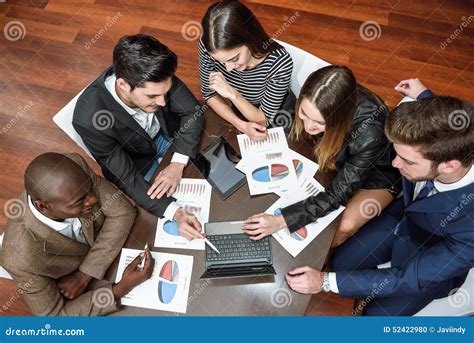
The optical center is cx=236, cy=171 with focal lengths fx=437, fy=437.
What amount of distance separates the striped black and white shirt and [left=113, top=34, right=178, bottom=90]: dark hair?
443mm

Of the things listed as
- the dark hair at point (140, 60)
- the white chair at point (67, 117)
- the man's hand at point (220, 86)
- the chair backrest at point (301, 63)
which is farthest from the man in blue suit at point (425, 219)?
the white chair at point (67, 117)

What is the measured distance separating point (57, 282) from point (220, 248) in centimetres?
78

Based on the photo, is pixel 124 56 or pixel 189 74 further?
pixel 189 74

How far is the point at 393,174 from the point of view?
2.44 m

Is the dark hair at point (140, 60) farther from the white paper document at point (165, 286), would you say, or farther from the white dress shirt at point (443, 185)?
the white dress shirt at point (443, 185)

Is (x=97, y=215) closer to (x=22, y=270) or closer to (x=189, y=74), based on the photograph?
(x=22, y=270)

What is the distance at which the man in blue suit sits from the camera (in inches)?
73.8

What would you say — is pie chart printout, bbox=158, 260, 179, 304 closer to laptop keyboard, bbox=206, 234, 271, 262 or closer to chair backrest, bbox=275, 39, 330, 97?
laptop keyboard, bbox=206, 234, 271, 262

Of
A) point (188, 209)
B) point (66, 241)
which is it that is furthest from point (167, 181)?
point (66, 241)

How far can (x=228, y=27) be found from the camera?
86.9 inches

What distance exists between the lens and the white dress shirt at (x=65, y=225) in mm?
1861

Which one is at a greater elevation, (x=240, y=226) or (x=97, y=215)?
(x=240, y=226)

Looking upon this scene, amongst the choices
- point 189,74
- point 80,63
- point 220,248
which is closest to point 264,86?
point 220,248

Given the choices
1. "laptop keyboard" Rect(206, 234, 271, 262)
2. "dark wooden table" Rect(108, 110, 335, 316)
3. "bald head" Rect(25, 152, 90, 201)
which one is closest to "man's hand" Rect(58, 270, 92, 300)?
"dark wooden table" Rect(108, 110, 335, 316)
